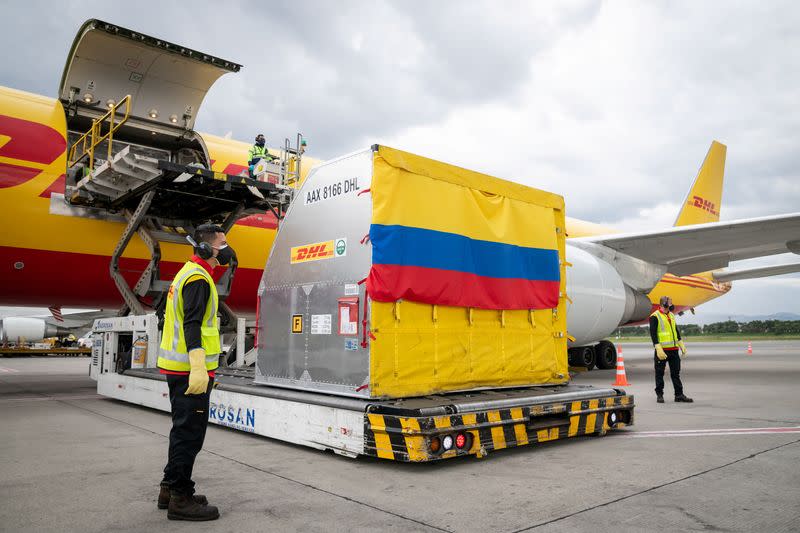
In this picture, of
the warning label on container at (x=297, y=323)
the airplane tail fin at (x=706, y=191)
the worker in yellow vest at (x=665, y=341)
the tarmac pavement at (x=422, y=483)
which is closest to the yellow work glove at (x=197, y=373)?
the tarmac pavement at (x=422, y=483)

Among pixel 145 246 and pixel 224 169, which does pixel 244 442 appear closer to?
pixel 145 246

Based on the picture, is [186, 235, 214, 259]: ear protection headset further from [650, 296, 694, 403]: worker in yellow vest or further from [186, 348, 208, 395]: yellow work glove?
[650, 296, 694, 403]: worker in yellow vest

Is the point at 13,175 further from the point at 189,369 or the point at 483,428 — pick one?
the point at 483,428

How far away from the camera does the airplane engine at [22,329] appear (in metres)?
31.1

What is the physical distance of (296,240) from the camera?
237 inches

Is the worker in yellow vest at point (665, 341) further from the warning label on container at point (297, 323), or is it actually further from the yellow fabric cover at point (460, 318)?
the warning label on container at point (297, 323)

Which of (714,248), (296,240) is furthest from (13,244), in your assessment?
(714,248)

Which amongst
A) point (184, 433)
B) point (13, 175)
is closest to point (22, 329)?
point (13, 175)

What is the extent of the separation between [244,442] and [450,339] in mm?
2282

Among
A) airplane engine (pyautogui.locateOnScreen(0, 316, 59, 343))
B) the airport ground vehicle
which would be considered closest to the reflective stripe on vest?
the airport ground vehicle

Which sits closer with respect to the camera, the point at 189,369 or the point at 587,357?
the point at 189,369

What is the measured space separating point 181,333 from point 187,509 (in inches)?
40.6

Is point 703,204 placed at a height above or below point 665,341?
above

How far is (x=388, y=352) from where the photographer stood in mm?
4934
